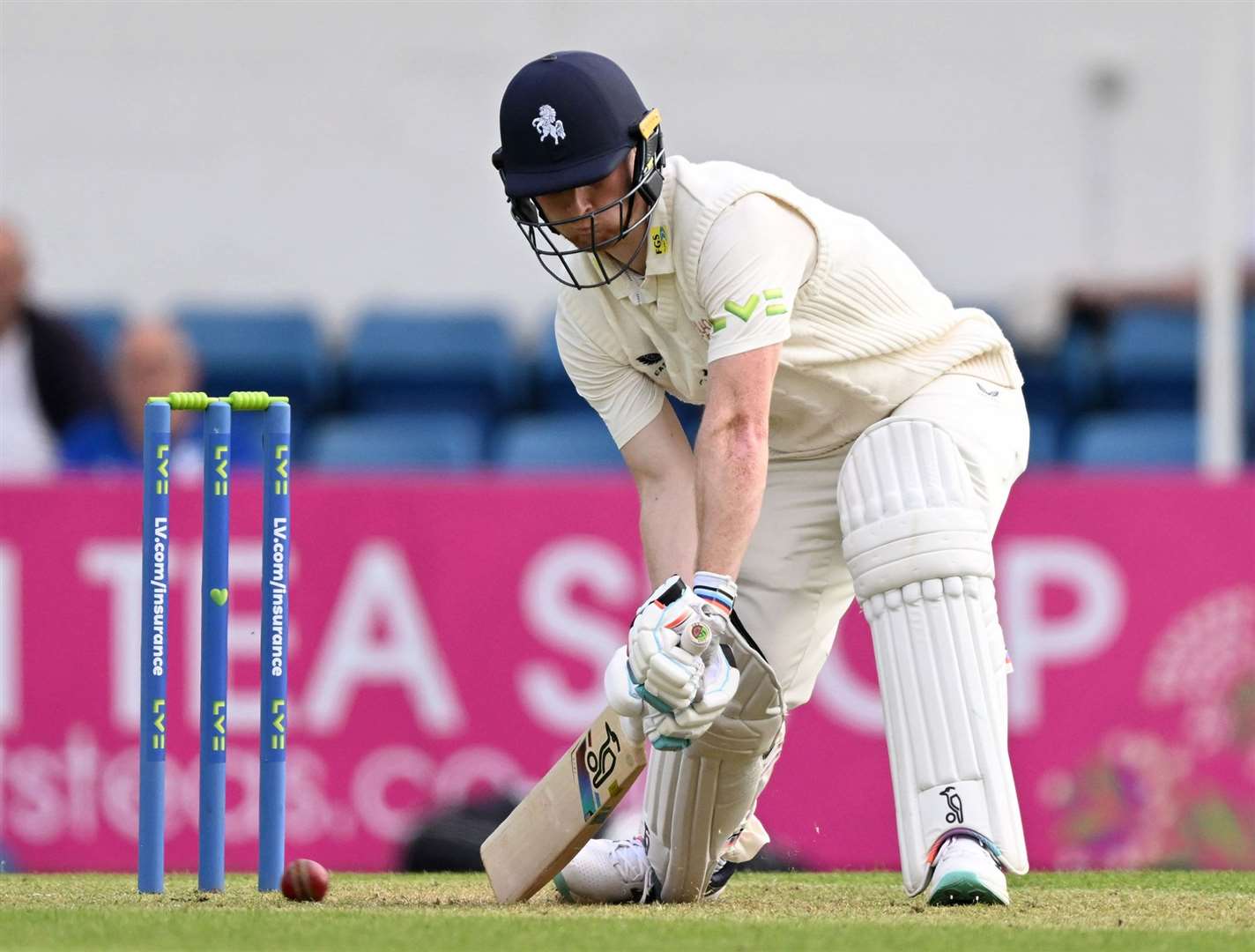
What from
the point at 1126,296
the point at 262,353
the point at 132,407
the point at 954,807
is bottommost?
the point at 954,807

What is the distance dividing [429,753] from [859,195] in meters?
3.34

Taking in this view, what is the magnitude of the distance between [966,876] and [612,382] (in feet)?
3.30

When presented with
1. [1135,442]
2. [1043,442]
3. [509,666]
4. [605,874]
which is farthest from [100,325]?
[605,874]

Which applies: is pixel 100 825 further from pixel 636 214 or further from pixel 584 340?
pixel 636 214

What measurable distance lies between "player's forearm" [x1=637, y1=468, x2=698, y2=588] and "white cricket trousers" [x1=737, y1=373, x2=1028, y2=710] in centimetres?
10

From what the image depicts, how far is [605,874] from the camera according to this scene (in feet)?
11.6

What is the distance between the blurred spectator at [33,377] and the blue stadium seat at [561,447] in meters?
1.30

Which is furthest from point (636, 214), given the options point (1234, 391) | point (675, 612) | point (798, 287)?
point (1234, 391)

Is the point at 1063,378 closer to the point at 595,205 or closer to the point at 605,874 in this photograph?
the point at 605,874

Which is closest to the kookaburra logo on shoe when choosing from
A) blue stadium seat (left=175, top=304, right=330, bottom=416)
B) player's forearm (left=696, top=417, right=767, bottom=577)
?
player's forearm (left=696, top=417, right=767, bottom=577)

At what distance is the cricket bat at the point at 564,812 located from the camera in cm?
332

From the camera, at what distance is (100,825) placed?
538 centimetres

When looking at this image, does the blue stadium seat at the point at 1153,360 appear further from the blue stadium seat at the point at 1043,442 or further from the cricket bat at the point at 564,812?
the cricket bat at the point at 564,812

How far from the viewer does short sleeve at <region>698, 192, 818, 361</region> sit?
3.05 meters
